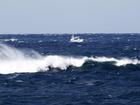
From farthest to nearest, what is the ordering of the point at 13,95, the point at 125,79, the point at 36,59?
the point at 36,59
the point at 125,79
the point at 13,95

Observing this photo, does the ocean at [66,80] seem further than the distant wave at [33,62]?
No

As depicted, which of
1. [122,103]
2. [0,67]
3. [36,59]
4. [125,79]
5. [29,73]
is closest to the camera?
[122,103]

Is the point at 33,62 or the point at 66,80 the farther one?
the point at 33,62

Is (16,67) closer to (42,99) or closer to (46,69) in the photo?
(46,69)

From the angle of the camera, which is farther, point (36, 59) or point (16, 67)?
point (36, 59)

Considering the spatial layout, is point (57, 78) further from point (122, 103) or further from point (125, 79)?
point (122, 103)

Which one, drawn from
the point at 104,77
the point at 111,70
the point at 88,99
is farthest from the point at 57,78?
the point at 88,99

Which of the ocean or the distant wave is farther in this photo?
the distant wave

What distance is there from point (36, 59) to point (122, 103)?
27.1 meters

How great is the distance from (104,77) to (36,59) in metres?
14.3

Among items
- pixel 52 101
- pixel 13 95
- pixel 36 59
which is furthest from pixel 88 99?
pixel 36 59

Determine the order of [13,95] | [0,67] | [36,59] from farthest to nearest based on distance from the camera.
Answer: [36,59] → [0,67] → [13,95]

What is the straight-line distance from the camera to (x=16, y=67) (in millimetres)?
57531

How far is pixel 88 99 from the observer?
3788 cm
